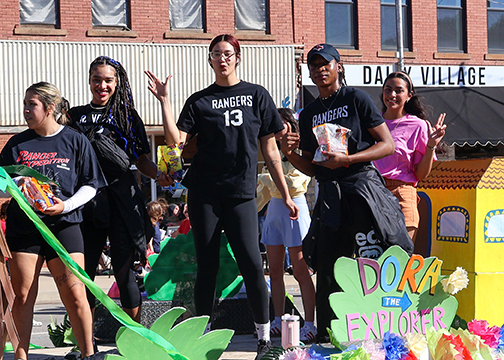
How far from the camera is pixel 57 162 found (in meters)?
3.56

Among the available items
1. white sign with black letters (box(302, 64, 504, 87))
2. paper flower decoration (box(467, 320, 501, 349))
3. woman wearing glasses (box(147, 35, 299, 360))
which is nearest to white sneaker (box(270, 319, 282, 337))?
woman wearing glasses (box(147, 35, 299, 360))

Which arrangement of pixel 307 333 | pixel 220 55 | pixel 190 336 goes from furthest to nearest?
pixel 307 333 → pixel 220 55 → pixel 190 336

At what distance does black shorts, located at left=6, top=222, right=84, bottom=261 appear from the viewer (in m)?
3.48

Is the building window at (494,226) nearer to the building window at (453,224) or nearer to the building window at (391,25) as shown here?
the building window at (453,224)

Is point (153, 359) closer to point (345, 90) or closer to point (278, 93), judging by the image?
point (345, 90)

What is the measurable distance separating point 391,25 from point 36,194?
14096 millimetres

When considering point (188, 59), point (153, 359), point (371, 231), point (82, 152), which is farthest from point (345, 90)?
point (188, 59)

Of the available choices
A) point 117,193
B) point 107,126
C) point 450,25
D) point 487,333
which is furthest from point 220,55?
point 450,25

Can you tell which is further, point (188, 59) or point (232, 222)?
point (188, 59)

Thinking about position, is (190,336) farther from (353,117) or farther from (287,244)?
(287,244)

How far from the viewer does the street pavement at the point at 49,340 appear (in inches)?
163

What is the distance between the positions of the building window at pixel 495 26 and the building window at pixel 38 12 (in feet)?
36.2

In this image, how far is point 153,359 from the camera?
8.44 ft

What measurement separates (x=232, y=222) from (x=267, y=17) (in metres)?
12.1
